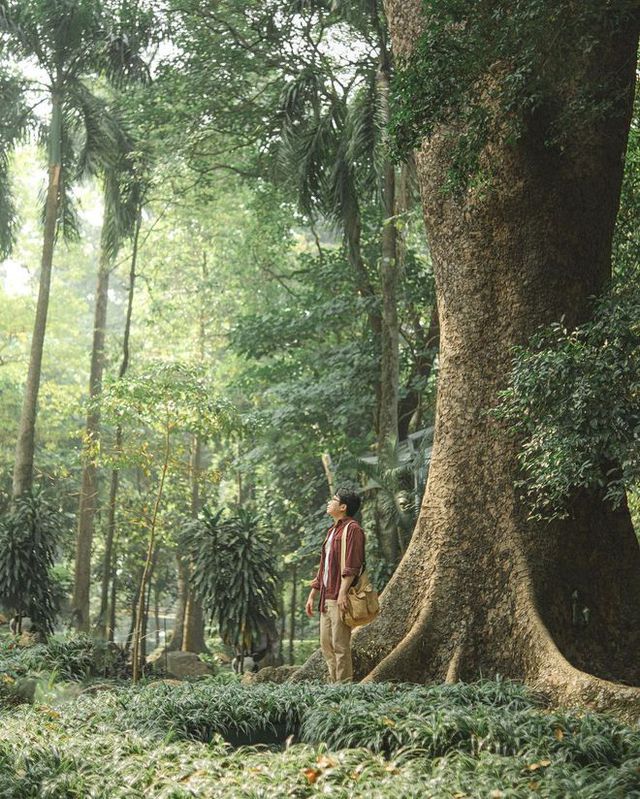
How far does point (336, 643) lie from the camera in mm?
8547

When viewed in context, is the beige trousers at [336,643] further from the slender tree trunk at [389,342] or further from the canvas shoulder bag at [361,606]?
the slender tree trunk at [389,342]

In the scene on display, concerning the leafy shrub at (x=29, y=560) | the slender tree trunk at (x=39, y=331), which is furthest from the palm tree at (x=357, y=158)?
the leafy shrub at (x=29, y=560)

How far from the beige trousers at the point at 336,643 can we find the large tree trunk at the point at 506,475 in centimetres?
22

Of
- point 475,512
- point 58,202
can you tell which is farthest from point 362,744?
point 58,202

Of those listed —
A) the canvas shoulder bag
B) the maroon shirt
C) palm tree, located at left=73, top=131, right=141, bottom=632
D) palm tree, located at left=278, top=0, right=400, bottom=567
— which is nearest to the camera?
the canvas shoulder bag

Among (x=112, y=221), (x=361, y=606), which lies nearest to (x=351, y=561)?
(x=361, y=606)

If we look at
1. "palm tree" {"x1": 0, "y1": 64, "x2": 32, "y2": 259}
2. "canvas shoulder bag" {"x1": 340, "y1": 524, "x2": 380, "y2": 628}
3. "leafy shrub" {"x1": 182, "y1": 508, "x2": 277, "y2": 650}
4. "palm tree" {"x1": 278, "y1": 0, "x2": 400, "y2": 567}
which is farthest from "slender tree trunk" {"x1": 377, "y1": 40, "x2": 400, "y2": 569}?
"palm tree" {"x1": 0, "y1": 64, "x2": 32, "y2": 259}

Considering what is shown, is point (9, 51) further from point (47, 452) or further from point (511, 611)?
point (511, 611)

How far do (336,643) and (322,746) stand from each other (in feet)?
8.42

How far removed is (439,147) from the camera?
9141mm

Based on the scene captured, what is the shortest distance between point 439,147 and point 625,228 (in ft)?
7.35

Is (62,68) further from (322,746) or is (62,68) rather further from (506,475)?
(322,746)

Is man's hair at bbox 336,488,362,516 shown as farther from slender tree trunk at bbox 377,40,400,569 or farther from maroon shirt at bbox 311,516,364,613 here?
slender tree trunk at bbox 377,40,400,569

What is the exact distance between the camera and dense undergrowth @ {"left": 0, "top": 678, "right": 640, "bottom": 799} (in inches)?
206
